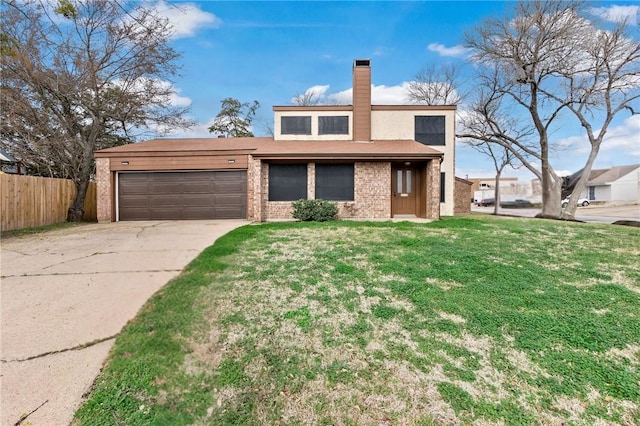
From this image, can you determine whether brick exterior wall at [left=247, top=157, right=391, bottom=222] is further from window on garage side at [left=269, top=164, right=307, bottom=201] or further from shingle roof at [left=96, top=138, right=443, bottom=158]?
shingle roof at [left=96, top=138, right=443, bottom=158]

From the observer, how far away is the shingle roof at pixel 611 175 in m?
34.6

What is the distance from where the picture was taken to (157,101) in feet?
49.2

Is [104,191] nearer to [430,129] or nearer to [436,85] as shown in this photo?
[430,129]

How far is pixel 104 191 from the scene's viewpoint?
476 inches

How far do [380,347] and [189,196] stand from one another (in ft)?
36.6

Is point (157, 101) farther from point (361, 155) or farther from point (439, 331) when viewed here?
point (439, 331)

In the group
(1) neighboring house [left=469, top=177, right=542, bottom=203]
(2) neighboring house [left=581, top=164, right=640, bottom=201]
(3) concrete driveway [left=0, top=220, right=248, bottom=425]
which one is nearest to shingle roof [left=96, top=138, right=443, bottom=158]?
(3) concrete driveway [left=0, top=220, right=248, bottom=425]

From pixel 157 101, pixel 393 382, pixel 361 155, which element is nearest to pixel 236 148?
pixel 361 155

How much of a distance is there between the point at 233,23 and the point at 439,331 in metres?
8.48

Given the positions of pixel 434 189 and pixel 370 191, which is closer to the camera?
pixel 434 189

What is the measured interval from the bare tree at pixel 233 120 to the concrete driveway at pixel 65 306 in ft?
75.5

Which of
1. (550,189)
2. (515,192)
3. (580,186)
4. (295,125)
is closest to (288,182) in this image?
(295,125)

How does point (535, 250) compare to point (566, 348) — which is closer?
point (566, 348)

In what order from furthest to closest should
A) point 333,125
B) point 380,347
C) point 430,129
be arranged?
point 430,129 < point 333,125 < point 380,347
